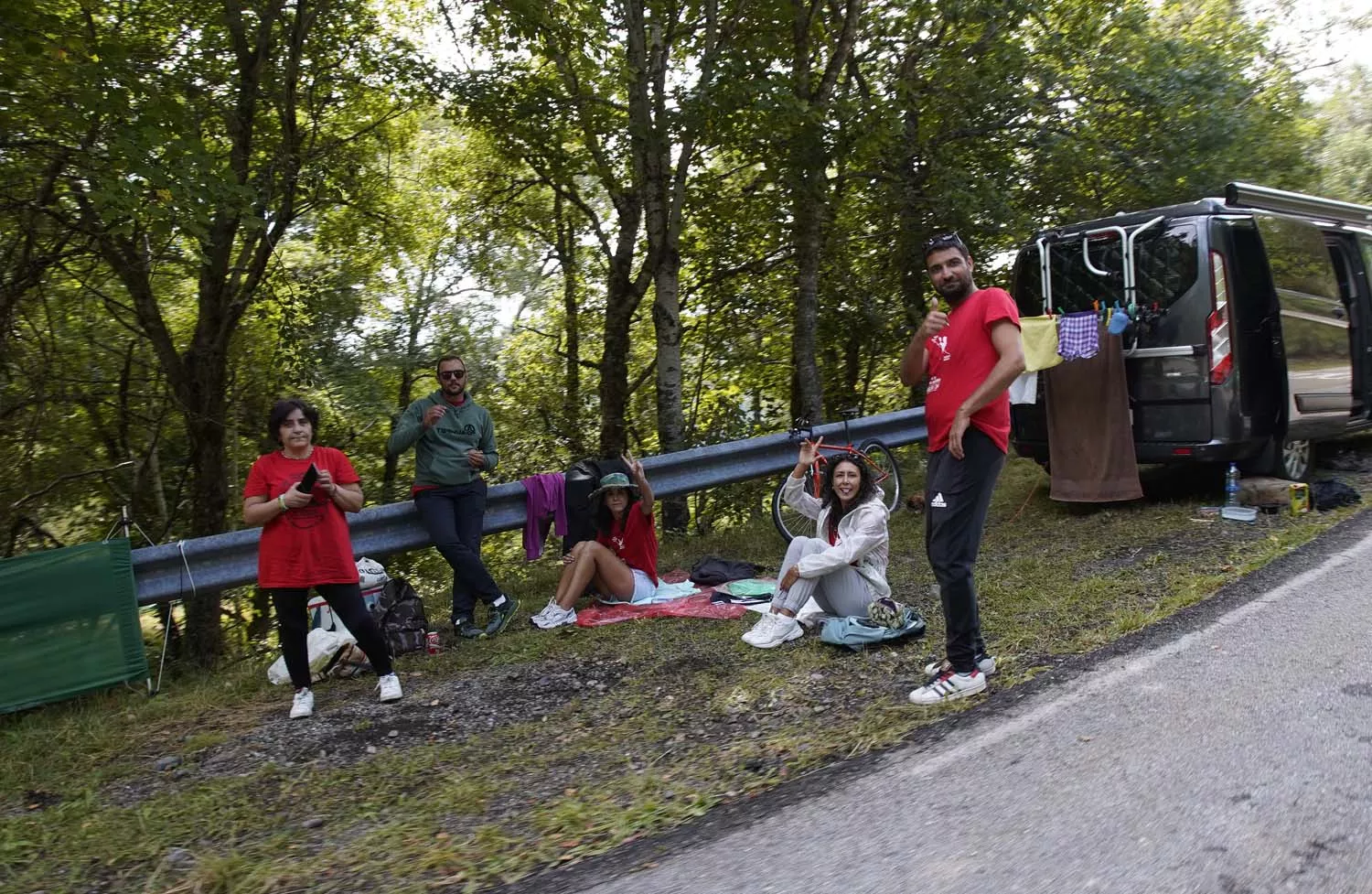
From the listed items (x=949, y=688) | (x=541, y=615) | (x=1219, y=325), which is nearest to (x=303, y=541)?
(x=541, y=615)

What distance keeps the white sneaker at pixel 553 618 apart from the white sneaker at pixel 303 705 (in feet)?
5.04

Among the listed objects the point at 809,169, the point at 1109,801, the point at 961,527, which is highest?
the point at 809,169

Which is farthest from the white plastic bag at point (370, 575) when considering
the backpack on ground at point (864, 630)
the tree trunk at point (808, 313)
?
the tree trunk at point (808, 313)

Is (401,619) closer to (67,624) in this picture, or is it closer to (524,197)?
(67,624)

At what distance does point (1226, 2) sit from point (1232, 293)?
11295 mm

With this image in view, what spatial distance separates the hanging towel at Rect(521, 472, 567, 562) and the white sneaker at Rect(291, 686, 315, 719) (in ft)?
7.08

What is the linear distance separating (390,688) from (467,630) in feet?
4.03

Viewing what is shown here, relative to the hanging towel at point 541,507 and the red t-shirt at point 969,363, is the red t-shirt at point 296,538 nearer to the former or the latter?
the hanging towel at point 541,507

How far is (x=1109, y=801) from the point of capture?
2988mm

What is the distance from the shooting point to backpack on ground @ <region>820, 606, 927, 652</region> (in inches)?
192

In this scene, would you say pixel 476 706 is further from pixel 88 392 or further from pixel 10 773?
pixel 88 392

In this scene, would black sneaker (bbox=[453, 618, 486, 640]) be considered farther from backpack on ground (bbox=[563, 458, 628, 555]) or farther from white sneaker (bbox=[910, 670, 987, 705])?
white sneaker (bbox=[910, 670, 987, 705])

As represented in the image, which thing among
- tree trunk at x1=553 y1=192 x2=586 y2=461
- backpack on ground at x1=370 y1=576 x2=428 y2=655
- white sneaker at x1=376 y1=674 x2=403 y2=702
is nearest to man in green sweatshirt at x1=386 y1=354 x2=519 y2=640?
backpack on ground at x1=370 y1=576 x2=428 y2=655

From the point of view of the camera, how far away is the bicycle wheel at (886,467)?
27.8ft
